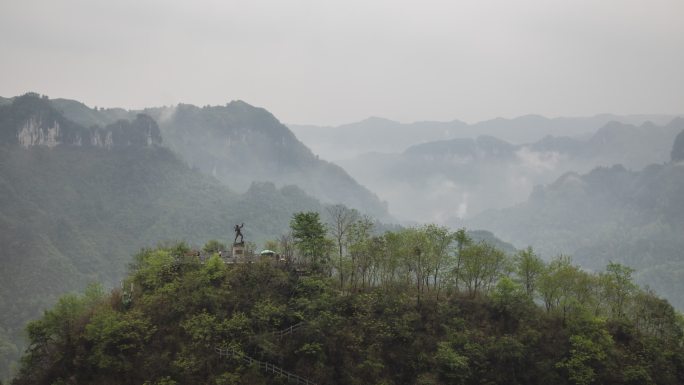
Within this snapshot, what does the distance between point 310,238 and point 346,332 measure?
40.6 feet

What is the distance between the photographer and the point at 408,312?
5131 cm

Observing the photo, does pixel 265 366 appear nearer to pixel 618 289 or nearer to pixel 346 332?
pixel 346 332

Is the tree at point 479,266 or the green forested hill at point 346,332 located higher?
the tree at point 479,266

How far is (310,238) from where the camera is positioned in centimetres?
5647

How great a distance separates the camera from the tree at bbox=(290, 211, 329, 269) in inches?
2213

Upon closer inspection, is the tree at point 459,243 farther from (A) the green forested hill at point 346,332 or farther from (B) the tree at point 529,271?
(B) the tree at point 529,271

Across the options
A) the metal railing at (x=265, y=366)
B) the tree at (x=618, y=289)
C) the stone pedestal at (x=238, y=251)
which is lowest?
the metal railing at (x=265, y=366)

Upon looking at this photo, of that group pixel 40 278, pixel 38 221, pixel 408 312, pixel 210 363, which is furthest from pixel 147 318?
pixel 38 221

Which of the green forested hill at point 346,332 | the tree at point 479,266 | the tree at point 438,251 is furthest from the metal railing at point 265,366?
the tree at point 479,266

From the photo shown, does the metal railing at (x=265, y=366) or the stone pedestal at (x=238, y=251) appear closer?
the metal railing at (x=265, y=366)

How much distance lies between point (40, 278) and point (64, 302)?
99.9 metres

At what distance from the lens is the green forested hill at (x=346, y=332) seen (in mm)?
45062

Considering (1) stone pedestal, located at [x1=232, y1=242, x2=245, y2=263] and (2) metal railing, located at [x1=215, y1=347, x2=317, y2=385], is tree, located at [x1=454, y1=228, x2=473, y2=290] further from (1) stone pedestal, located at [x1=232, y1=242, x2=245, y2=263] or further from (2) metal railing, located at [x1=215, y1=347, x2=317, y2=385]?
(1) stone pedestal, located at [x1=232, y1=242, x2=245, y2=263]

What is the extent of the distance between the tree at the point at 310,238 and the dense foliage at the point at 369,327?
6.28ft
